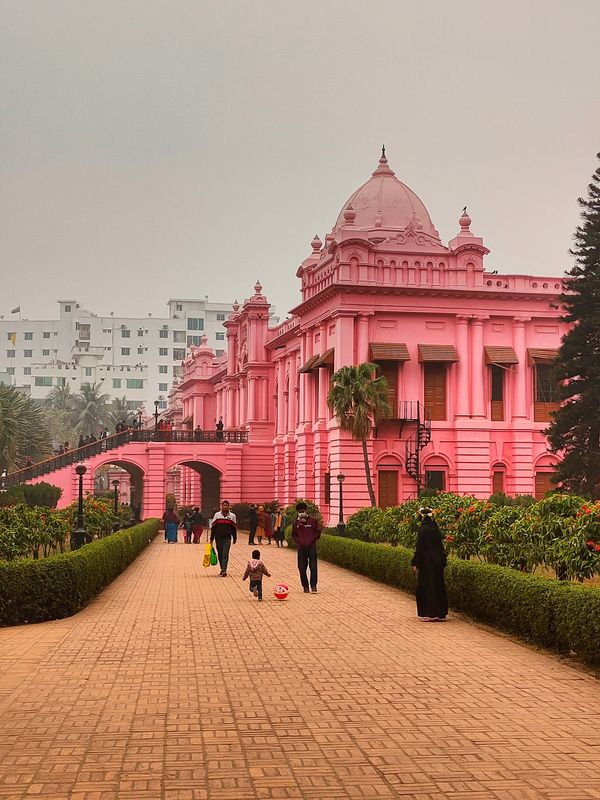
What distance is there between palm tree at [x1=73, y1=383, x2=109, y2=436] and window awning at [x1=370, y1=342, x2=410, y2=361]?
262 ft

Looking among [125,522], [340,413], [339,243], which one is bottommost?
[125,522]

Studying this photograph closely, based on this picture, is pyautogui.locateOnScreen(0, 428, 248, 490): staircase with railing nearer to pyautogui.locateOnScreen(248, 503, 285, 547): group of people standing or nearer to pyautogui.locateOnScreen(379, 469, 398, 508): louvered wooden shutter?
pyautogui.locateOnScreen(248, 503, 285, 547): group of people standing

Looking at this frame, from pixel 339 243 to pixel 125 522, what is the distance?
1543cm

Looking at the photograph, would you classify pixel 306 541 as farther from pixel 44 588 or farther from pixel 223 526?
pixel 44 588

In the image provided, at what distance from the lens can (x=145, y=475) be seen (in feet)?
192

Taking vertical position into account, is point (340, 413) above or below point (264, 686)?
above

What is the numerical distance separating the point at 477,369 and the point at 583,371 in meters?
5.11

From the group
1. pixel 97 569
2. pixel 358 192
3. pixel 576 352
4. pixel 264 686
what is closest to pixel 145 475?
pixel 358 192

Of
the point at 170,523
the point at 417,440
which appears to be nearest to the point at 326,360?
the point at 417,440

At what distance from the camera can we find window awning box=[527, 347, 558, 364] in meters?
45.6

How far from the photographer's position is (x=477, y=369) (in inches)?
1780

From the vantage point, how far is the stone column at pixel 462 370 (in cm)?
4500

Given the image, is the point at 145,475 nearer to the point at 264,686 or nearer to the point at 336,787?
the point at 264,686

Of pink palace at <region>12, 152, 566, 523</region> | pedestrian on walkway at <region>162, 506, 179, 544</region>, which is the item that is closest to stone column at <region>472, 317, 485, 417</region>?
pink palace at <region>12, 152, 566, 523</region>
